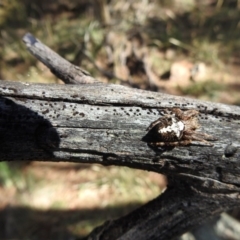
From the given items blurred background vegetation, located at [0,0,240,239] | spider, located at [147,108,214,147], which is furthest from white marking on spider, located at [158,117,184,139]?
Result: blurred background vegetation, located at [0,0,240,239]

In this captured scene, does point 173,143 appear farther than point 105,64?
No

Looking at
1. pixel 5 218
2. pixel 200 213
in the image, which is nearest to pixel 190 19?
pixel 5 218

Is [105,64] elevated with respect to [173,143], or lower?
elevated

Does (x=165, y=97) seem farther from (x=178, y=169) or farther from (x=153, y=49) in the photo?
(x=153, y=49)

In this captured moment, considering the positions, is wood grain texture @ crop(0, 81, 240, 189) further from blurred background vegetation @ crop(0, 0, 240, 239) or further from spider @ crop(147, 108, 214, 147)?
blurred background vegetation @ crop(0, 0, 240, 239)

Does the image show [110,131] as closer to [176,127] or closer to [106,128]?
[106,128]

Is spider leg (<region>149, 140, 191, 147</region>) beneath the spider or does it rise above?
beneath

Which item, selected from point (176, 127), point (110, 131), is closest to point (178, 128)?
point (176, 127)
